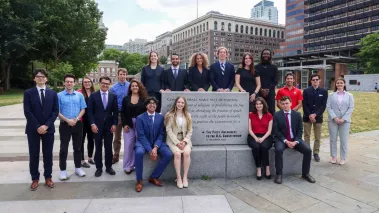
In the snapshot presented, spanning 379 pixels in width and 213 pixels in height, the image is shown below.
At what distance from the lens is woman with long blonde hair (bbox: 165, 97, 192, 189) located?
4.82 m

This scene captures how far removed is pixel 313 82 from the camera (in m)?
6.23

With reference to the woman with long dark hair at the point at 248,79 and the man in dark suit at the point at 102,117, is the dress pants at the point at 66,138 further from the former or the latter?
the woman with long dark hair at the point at 248,79

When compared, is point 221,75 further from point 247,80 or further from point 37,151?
point 37,151

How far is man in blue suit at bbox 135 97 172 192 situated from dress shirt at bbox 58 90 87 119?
1206 millimetres

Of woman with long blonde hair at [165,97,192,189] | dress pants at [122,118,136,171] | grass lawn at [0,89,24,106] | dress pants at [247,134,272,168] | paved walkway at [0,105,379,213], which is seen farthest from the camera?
grass lawn at [0,89,24,106]

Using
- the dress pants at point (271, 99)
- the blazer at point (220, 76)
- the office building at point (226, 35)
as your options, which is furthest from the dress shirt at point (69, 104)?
the office building at point (226, 35)

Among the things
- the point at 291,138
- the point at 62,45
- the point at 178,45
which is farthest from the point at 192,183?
the point at 178,45

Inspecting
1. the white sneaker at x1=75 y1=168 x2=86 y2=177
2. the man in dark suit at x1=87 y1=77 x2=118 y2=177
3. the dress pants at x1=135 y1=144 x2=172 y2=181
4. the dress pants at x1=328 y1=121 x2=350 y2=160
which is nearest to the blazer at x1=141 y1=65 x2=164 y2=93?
the man in dark suit at x1=87 y1=77 x2=118 y2=177

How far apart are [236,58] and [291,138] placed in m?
134

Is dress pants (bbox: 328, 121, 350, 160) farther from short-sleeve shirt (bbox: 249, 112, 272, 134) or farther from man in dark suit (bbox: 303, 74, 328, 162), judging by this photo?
short-sleeve shirt (bbox: 249, 112, 272, 134)

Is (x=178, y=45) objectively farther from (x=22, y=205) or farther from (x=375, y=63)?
(x=22, y=205)

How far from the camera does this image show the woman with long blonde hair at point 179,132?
4.82 metres

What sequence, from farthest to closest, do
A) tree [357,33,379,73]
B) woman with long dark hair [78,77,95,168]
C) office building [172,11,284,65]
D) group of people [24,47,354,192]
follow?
office building [172,11,284,65]
tree [357,33,379,73]
woman with long dark hair [78,77,95,168]
group of people [24,47,354,192]

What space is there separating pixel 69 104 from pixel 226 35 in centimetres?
13319
